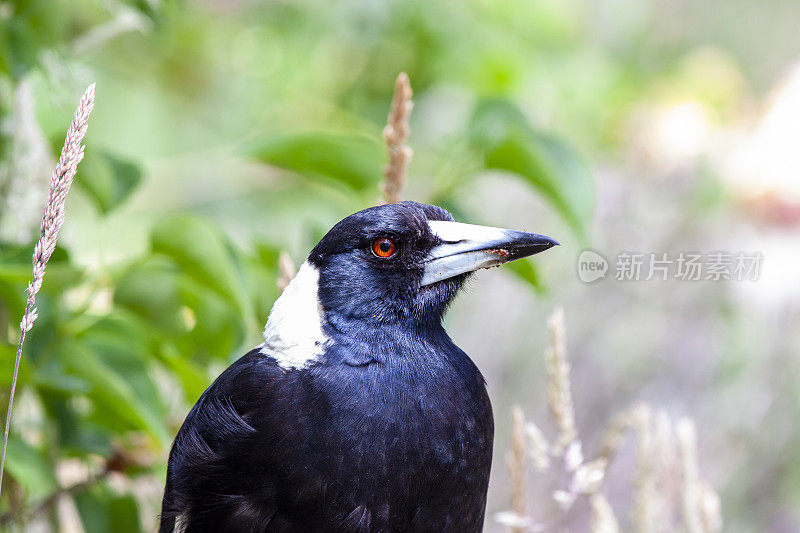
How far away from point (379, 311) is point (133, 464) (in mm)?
459

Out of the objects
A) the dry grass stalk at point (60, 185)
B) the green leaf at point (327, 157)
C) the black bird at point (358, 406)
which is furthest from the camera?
the green leaf at point (327, 157)

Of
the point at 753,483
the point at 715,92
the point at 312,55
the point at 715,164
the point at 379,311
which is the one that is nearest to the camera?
the point at 379,311

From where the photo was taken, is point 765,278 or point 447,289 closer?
point 447,289

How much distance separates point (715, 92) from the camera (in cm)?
313

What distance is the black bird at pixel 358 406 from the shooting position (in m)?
0.85

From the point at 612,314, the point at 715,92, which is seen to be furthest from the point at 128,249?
the point at 715,92

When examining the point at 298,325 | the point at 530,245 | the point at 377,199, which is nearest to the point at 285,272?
the point at 298,325

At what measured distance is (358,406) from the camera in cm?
87

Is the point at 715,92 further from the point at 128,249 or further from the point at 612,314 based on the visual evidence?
the point at 128,249

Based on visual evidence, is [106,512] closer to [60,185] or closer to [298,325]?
[298,325]

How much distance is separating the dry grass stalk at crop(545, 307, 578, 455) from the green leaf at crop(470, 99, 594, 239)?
5.8 inches

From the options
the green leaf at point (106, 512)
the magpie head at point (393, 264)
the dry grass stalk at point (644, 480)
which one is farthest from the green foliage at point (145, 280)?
the dry grass stalk at point (644, 480)

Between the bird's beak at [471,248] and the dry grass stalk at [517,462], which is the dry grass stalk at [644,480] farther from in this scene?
the bird's beak at [471,248]

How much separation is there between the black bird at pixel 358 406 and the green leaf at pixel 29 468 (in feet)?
0.43
